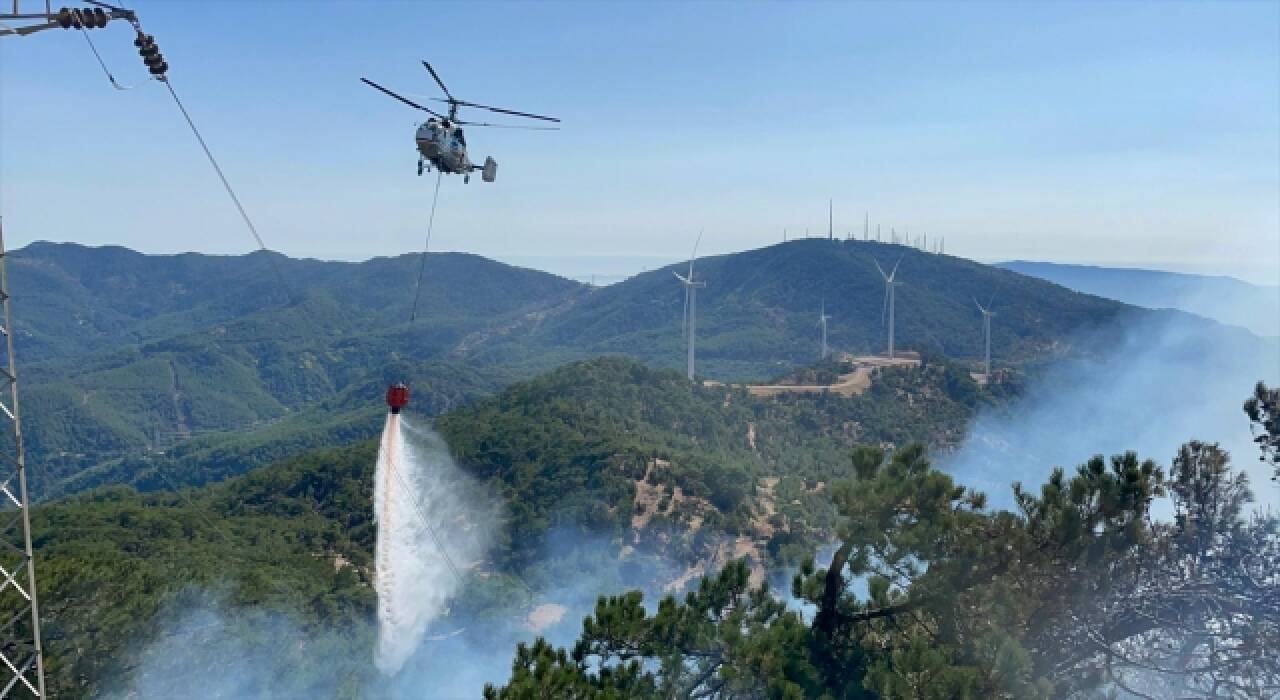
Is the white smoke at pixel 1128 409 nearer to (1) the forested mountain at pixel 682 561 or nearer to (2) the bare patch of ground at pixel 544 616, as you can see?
(1) the forested mountain at pixel 682 561

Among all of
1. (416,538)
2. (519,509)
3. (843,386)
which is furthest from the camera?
(843,386)

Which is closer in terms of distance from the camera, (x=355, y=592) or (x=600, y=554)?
(x=355, y=592)

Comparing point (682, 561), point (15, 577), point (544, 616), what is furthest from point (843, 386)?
point (15, 577)

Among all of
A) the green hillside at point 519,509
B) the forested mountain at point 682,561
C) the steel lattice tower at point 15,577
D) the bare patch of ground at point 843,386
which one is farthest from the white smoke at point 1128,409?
the steel lattice tower at point 15,577

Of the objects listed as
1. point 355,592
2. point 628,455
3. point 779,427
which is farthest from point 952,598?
point 779,427

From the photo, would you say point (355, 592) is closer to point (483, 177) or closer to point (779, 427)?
point (483, 177)

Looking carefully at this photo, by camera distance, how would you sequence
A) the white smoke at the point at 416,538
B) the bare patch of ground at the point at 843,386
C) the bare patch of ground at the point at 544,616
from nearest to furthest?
the white smoke at the point at 416,538 < the bare patch of ground at the point at 544,616 < the bare patch of ground at the point at 843,386

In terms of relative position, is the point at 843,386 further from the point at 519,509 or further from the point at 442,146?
the point at 442,146

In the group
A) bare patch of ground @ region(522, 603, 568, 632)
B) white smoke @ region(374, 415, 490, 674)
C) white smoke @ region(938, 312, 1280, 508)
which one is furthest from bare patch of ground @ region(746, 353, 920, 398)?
bare patch of ground @ region(522, 603, 568, 632)
